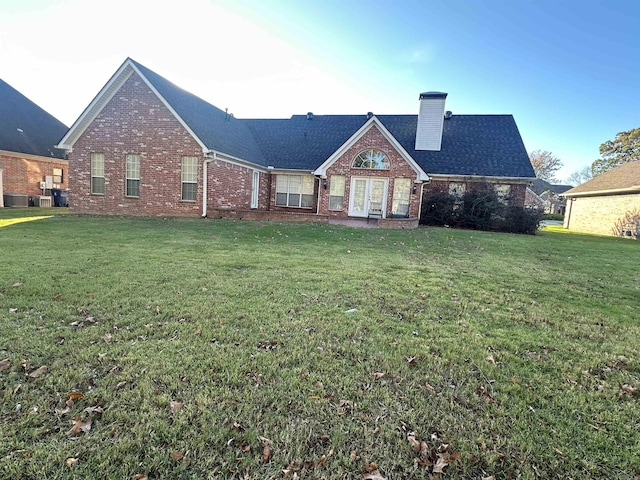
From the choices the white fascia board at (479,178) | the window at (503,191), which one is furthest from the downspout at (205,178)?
the window at (503,191)

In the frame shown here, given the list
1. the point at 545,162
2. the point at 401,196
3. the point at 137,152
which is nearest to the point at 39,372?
the point at 137,152

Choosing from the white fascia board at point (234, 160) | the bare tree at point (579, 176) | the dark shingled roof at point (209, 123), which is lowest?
the white fascia board at point (234, 160)

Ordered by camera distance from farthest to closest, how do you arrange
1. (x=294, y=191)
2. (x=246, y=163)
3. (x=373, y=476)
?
(x=294, y=191) → (x=246, y=163) → (x=373, y=476)

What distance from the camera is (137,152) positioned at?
15797mm

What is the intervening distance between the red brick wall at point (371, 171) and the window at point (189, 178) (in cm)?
645

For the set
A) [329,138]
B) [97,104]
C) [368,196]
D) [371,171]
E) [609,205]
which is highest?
[329,138]

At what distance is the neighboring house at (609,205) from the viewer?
20703mm

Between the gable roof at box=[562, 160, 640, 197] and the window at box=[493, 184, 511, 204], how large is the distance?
8.62 metres

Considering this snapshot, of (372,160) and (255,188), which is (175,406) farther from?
(255,188)

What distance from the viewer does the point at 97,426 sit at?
219 cm

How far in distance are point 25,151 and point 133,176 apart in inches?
462

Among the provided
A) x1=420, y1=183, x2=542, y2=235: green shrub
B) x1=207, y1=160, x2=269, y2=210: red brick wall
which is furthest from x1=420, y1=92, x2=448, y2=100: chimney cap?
x1=207, y1=160, x2=269, y2=210: red brick wall

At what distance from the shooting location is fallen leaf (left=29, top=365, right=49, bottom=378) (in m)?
2.68

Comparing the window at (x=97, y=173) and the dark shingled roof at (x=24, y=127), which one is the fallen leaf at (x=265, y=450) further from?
the dark shingled roof at (x=24, y=127)
